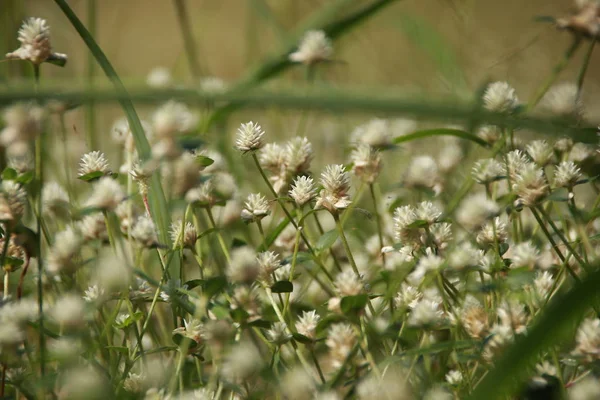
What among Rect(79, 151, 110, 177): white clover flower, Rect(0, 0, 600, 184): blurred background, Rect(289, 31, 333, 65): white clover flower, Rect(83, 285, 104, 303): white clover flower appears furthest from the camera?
Rect(0, 0, 600, 184): blurred background

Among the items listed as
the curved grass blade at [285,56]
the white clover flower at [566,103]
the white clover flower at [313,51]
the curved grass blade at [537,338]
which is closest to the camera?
the curved grass blade at [537,338]

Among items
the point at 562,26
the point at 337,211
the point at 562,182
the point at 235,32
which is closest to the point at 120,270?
the point at 337,211

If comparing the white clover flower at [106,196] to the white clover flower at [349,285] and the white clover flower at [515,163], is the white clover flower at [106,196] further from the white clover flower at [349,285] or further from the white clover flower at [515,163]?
the white clover flower at [515,163]

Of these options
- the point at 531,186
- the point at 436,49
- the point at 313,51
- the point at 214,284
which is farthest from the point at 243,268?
the point at 436,49

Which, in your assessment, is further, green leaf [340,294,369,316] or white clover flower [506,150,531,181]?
white clover flower [506,150,531,181]

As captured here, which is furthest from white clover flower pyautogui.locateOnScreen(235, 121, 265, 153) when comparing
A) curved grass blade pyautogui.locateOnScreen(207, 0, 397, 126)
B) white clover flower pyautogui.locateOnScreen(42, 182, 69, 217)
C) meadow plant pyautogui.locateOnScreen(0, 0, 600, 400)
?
curved grass blade pyautogui.locateOnScreen(207, 0, 397, 126)

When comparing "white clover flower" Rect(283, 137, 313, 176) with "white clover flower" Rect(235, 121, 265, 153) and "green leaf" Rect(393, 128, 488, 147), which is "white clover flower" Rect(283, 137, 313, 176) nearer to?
"white clover flower" Rect(235, 121, 265, 153)

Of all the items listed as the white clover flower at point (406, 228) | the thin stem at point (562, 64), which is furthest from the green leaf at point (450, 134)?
the white clover flower at point (406, 228)
